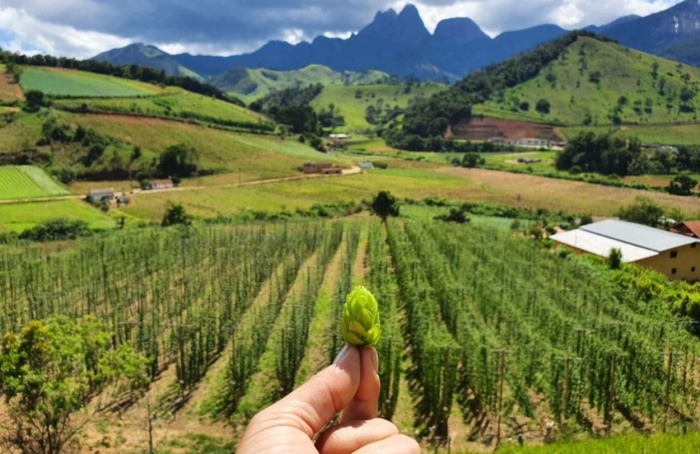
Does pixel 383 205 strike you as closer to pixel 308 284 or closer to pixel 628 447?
pixel 308 284

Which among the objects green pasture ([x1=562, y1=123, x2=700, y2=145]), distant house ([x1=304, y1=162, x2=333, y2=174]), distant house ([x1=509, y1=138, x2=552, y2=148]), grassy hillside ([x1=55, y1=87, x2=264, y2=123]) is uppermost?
grassy hillside ([x1=55, y1=87, x2=264, y2=123])

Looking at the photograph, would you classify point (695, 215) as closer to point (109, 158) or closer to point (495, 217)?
point (495, 217)

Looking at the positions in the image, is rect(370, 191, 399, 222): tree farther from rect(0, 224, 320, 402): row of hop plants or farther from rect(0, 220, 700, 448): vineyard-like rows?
rect(0, 220, 700, 448): vineyard-like rows

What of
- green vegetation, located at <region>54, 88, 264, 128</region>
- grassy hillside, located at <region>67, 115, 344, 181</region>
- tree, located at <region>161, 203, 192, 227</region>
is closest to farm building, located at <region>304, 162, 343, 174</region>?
grassy hillside, located at <region>67, 115, 344, 181</region>

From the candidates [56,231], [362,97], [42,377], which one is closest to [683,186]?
[56,231]

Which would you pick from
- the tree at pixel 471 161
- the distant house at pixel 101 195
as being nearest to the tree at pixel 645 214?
the tree at pixel 471 161

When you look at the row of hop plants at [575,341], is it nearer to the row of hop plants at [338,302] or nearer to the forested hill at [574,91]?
the row of hop plants at [338,302]

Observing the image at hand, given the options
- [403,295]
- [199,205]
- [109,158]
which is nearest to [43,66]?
[109,158]
